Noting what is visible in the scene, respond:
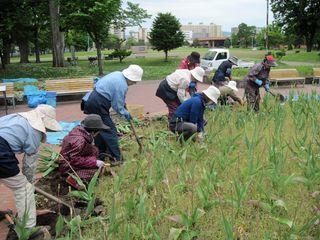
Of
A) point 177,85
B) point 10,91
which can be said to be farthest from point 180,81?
point 10,91

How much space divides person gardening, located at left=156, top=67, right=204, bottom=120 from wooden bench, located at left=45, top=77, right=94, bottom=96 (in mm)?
5749

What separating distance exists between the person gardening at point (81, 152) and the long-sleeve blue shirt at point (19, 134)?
0.83 meters

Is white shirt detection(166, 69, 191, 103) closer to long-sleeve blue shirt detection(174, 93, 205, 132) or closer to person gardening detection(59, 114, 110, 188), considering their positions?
long-sleeve blue shirt detection(174, 93, 205, 132)

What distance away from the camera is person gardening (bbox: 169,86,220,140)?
214 inches

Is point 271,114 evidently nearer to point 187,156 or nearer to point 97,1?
point 187,156

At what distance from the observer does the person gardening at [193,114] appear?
543 cm

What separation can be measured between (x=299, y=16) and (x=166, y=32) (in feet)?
60.4

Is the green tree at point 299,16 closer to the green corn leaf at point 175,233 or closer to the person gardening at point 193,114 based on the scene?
the person gardening at point 193,114

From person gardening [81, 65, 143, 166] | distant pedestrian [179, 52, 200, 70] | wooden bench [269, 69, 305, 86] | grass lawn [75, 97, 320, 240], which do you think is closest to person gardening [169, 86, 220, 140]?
grass lawn [75, 97, 320, 240]

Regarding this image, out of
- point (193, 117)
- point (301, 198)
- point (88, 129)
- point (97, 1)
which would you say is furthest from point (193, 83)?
point (97, 1)

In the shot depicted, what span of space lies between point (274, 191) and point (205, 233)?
101 cm

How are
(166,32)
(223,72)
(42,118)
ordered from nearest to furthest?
1. (42,118)
2. (223,72)
3. (166,32)

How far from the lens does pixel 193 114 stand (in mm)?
5668

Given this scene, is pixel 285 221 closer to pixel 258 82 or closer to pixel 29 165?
pixel 29 165
